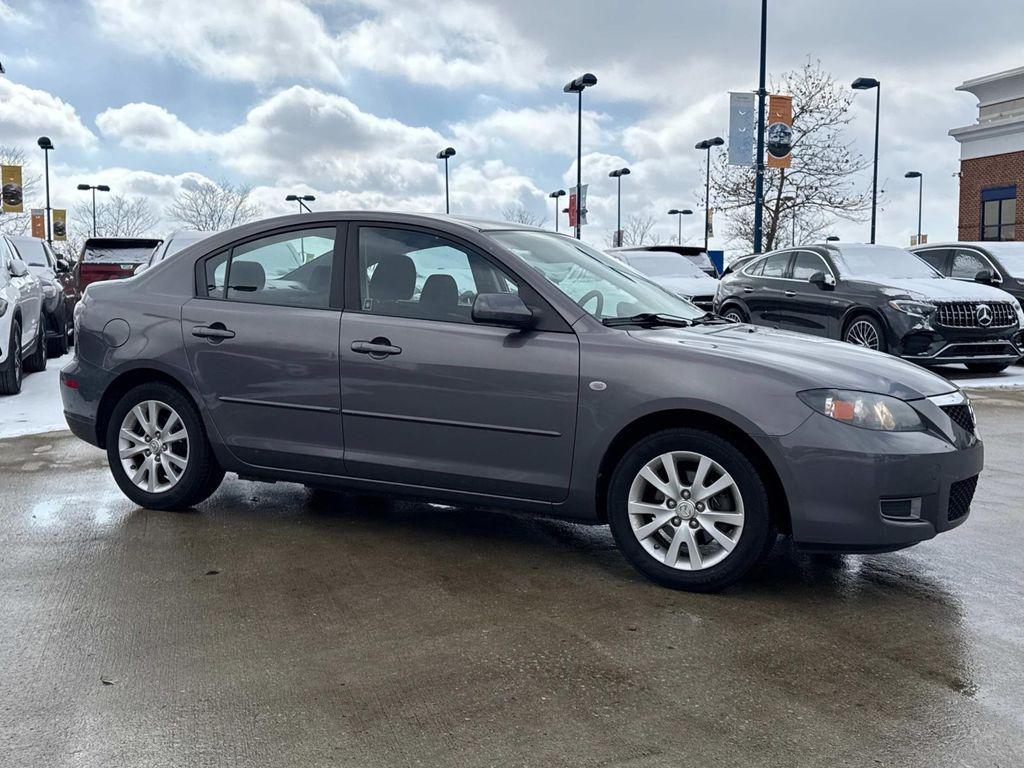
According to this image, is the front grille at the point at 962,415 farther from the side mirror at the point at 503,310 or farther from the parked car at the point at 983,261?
the parked car at the point at 983,261

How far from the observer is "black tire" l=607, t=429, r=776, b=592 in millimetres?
4551

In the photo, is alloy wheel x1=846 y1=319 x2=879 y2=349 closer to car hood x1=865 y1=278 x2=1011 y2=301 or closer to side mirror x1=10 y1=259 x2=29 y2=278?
car hood x1=865 y1=278 x2=1011 y2=301

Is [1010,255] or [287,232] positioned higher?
[1010,255]

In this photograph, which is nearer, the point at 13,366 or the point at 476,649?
the point at 476,649

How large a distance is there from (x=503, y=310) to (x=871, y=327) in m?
9.53

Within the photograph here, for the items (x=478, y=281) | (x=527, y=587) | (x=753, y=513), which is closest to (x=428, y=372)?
(x=478, y=281)

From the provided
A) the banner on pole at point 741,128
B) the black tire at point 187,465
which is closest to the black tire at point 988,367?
the black tire at point 187,465

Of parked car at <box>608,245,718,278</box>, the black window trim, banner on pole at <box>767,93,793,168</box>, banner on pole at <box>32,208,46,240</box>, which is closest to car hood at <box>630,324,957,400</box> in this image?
the black window trim

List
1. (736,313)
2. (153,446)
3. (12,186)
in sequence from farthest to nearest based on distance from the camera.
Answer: (12,186) < (736,313) < (153,446)

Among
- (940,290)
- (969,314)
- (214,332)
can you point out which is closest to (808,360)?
(214,332)

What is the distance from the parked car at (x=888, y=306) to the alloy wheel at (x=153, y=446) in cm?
936

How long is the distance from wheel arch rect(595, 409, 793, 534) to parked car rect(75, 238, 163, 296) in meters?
15.5

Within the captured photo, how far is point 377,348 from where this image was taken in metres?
5.37

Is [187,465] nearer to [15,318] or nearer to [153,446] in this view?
[153,446]
